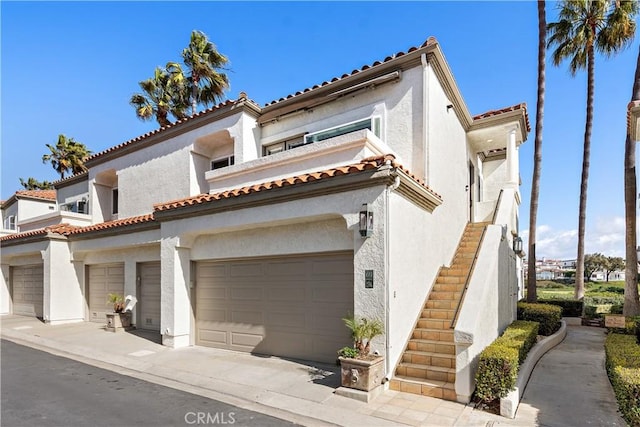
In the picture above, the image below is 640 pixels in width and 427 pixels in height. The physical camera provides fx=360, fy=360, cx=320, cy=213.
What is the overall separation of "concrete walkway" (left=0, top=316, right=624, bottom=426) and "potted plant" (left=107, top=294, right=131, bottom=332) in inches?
52.1

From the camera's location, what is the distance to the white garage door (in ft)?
43.7

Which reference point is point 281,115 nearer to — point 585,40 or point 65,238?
point 65,238

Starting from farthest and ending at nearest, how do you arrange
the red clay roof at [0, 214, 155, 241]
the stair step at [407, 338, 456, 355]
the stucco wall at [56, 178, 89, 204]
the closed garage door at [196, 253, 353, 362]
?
the stucco wall at [56, 178, 89, 204] → the red clay roof at [0, 214, 155, 241] → the closed garage door at [196, 253, 353, 362] → the stair step at [407, 338, 456, 355]

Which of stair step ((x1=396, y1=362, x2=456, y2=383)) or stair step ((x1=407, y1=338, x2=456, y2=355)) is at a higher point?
stair step ((x1=407, y1=338, x2=456, y2=355))

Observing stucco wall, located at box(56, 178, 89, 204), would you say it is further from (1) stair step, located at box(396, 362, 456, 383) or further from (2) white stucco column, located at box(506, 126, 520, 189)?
(2) white stucco column, located at box(506, 126, 520, 189)

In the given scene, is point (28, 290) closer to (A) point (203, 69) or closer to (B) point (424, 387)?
(A) point (203, 69)

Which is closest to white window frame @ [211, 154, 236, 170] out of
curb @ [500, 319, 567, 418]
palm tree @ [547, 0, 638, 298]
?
curb @ [500, 319, 567, 418]

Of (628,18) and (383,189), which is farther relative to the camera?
(628,18)

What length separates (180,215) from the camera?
10719 millimetres

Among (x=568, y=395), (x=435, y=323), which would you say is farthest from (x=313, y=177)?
(x=568, y=395)

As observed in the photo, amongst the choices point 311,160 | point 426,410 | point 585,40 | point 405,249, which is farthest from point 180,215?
point 585,40

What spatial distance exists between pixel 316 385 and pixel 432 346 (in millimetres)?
2498

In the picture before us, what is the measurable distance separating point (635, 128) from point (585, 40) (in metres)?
12.2

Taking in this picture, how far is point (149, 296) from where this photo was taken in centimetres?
1364
